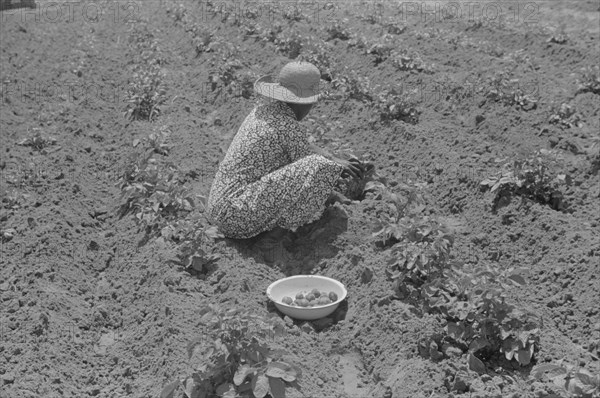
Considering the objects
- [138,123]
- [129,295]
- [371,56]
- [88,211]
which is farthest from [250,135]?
[371,56]

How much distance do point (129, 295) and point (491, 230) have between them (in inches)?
114

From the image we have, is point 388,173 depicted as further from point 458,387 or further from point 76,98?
point 76,98

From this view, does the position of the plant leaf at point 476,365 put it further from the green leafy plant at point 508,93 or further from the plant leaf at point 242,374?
the green leafy plant at point 508,93

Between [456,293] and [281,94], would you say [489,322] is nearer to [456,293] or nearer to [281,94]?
[456,293]

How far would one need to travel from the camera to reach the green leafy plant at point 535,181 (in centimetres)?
620

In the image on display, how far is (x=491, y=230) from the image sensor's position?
20.2 ft

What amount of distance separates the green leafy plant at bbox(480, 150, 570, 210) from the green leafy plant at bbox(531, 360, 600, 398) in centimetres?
270

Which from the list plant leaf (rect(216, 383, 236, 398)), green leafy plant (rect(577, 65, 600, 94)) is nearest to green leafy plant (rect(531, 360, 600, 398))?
plant leaf (rect(216, 383, 236, 398))

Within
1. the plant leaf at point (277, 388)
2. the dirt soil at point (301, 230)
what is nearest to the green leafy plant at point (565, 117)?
the dirt soil at point (301, 230)

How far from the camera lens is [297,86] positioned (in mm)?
5863

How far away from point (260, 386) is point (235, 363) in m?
0.27

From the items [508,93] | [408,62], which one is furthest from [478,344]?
[408,62]

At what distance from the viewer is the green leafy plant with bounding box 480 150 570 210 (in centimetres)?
620

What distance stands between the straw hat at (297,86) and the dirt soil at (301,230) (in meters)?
0.98
